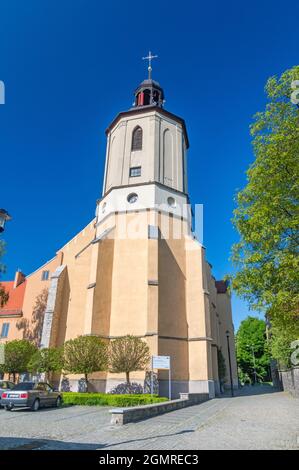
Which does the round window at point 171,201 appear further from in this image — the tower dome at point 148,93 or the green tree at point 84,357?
the green tree at point 84,357

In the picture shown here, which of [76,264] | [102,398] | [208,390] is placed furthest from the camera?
[76,264]

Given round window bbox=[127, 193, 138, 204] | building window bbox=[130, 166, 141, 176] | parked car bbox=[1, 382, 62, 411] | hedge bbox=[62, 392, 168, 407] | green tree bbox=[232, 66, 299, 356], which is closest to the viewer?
green tree bbox=[232, 66, 299, 356]

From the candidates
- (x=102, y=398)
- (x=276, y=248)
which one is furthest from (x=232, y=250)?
(x=102, y=398)

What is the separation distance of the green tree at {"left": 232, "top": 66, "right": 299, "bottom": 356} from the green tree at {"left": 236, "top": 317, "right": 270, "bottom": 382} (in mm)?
50165

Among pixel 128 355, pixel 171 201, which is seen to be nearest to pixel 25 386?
pixel 128 355

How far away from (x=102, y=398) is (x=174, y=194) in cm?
1977

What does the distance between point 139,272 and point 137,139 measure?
49.0 ft

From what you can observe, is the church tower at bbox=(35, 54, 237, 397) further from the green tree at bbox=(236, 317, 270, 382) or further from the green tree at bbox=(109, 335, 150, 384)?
the green tree at bbox=(236, 317, 270, 382)

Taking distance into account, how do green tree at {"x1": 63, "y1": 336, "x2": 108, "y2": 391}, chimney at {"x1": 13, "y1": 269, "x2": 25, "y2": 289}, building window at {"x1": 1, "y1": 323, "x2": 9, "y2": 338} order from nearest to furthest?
green tree at {"x1": 63, "y1": 336, "x2": 108, "y2": 391} < building window at {"x1": 1, "y1": 323, "x2": 9, "y2": 338} < chimney at {"x1": 13, "y1": 269, "x2": 25, "y2": 289}

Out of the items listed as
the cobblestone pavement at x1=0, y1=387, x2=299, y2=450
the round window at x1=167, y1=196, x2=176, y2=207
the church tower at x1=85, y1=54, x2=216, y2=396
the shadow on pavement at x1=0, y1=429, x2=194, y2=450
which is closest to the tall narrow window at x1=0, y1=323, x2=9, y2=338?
the church tower at x1=85, y1=54, x2=216, y2=396

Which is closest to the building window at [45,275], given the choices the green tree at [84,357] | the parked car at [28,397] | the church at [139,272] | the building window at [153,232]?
the church at [139,272]

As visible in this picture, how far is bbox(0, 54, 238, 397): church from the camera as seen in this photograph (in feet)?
82.3
